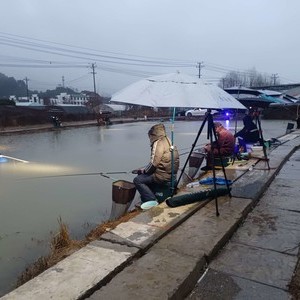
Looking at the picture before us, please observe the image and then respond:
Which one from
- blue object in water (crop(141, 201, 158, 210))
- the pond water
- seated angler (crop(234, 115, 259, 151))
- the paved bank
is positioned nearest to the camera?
the paved bank

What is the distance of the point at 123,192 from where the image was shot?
6.16 metres

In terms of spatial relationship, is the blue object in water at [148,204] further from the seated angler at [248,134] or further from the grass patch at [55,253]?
the seated angler at [248,134]

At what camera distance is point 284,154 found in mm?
10734

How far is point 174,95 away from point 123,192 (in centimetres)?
237

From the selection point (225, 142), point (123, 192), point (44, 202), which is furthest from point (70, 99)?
point (123, 192)

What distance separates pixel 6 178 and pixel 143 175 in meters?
5.90

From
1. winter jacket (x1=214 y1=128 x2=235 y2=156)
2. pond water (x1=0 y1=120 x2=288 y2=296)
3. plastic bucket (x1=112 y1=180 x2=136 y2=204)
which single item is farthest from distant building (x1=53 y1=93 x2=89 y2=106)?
plastic bucket (x1=112 y1=180 x2=136 y2=204)

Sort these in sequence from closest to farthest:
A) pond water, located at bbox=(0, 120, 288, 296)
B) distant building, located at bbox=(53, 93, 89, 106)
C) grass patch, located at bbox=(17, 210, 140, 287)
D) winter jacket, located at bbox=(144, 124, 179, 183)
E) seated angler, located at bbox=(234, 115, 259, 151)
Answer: grass patch, located at bbox=(17, 210, 140, 287), pond water, located at bbox=(0, 120, 288, 296), winter jacket, located at bbox=(144, 124, 179, 183), seated angler, located at bbox=(234, 115, 259, 151), distant building, located at bbox=(53, 93, 89, 106)

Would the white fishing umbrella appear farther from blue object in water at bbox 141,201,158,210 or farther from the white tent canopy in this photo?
blue object in water at bbox 141,201,158,210

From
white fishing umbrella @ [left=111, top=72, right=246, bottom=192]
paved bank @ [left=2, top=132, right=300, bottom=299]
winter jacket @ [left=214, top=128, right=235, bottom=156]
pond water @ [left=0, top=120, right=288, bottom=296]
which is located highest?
white fishing umbrella @ [left=111, top=72, right=246, bottom=192]

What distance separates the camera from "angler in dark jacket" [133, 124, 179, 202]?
5.71 m

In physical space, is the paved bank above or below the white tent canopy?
below

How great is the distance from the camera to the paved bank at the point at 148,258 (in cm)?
287

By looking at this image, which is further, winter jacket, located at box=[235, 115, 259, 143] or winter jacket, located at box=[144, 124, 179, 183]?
winter jacket, located at box=[235, 115, 259, 143]
